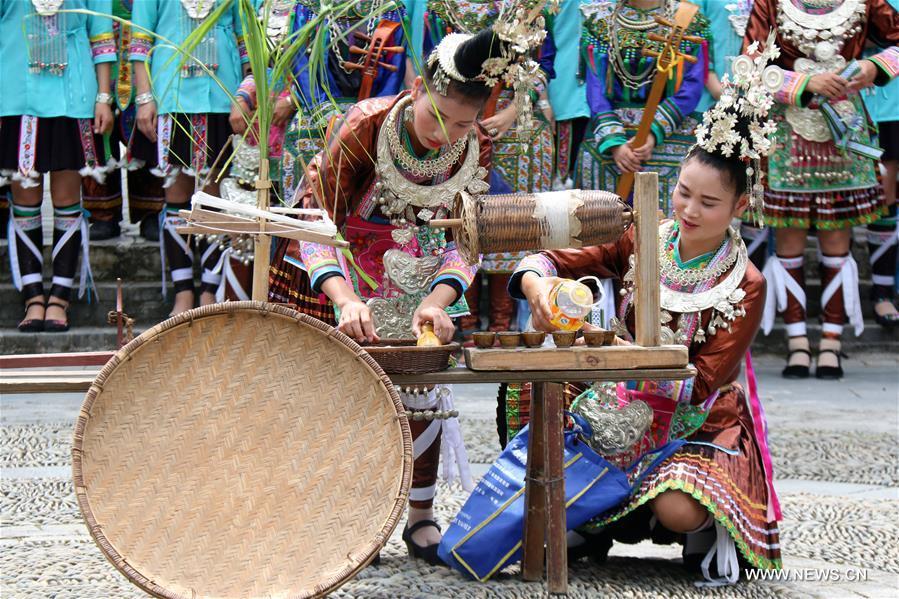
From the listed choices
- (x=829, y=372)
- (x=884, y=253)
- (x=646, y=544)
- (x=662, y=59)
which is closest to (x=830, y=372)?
(x=829, y=372)

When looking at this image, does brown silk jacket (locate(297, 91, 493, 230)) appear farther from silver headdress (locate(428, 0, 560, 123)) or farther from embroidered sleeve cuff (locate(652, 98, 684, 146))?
embroidered sleeve cuff (locate(652, 98, 684, 146))

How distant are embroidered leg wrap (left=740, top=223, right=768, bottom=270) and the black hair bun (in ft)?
12.8

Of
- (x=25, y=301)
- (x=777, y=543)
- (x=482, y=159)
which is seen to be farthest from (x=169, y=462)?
(x=25, y=301)

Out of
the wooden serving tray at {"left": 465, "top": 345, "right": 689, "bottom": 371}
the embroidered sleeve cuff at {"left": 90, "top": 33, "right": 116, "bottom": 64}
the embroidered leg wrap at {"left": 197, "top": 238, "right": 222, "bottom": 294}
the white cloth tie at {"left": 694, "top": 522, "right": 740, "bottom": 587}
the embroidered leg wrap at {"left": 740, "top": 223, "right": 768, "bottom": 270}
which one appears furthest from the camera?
the embroidered leg wrap at {"left": 740, "top": 223, "right": 768, "bottom": 270}

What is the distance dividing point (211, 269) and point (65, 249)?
2.44ft

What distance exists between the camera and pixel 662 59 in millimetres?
5281

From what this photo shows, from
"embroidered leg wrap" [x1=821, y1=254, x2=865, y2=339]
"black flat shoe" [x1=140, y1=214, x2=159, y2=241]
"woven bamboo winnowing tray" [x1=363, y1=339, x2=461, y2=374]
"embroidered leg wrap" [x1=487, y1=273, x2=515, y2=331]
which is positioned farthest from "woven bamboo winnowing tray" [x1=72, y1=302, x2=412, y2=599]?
"black flat shoe" [x1=140, y1=214, x2=159, y2=241]

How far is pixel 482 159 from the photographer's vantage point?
3.51 meters

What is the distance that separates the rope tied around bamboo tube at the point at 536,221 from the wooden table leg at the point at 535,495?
38 cm

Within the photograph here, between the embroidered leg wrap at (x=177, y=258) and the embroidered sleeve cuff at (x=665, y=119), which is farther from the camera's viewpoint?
the embroidered leg wrap at (x=177, y=258)

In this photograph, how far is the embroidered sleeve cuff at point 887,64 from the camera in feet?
19.0

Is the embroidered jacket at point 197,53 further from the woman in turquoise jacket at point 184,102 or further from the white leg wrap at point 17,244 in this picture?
the white leg wrap at point 17,244

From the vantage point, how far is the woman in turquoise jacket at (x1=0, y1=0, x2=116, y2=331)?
6105mm

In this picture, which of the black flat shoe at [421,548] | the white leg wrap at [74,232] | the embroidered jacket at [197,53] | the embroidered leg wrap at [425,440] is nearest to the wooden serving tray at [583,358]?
the embroidered leg wrap at [425,440]
